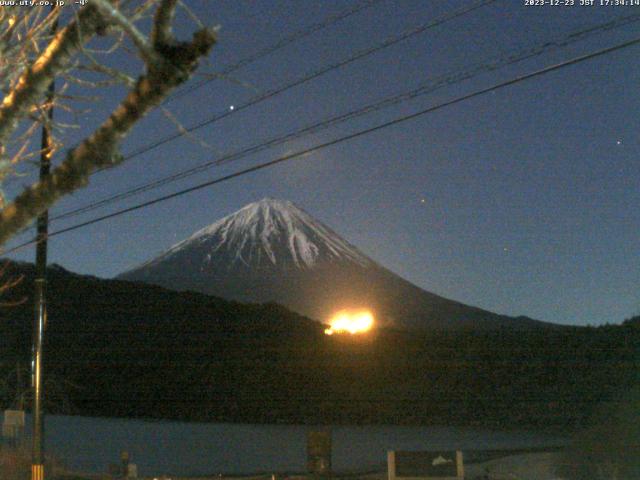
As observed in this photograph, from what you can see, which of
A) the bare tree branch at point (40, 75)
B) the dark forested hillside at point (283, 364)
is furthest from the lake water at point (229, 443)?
the bare tree branch at point (40, 75)

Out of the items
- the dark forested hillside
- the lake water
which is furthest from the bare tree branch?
the dark forested hillside

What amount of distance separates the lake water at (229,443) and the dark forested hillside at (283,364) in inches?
147

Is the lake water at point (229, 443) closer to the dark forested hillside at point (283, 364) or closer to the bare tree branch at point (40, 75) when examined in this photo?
the dark forested hillside at point (283, 364)

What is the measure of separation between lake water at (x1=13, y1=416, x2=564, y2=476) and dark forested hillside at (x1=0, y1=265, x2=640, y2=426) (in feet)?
12.2

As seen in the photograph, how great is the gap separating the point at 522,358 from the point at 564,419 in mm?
12818

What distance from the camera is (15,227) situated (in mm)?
4699

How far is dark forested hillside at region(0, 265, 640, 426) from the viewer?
5188 cm

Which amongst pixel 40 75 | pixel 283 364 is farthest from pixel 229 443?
pixel 40 75

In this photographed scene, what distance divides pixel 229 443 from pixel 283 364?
2678 cm

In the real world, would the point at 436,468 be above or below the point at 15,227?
below

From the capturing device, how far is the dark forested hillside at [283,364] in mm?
51875

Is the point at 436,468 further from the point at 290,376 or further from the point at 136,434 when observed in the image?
the point at 290,376

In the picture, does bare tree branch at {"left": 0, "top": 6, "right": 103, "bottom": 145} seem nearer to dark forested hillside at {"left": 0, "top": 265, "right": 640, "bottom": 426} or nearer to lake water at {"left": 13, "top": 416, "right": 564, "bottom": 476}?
lake water at {"left": 13, "top": 416, "right": 564, "bottom": 476}

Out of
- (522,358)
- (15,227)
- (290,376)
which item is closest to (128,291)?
(290,376)
